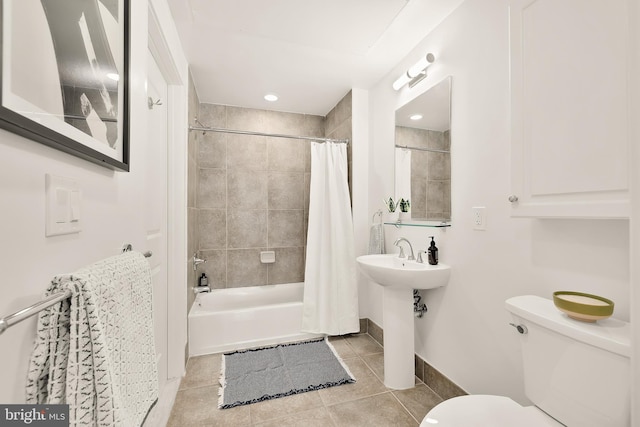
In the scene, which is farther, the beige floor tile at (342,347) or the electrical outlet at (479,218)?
the beige floor tile at (342,347)

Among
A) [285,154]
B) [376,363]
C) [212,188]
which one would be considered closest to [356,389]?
[376,363]

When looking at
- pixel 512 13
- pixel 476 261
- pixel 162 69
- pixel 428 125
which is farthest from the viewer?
pixel 428 125

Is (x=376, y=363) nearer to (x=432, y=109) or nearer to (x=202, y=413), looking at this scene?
(x=202, y=413)

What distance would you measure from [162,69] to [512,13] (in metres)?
1.93

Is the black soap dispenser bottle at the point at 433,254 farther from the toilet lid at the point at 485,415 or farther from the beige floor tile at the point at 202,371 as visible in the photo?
the beige floor tile at the point at 202,371

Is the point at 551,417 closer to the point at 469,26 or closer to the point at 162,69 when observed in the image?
the point at 469,26

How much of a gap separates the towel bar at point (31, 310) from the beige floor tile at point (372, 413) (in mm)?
1556

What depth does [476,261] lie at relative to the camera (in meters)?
1.52

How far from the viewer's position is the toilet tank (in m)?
0.79

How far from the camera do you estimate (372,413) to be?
1617 millimetres

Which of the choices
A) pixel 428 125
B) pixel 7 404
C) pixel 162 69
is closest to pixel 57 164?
pixel 7 404

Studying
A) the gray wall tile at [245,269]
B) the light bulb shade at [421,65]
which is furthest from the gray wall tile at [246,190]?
the light bulb shade at [421,65]

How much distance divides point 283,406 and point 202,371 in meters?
0.76

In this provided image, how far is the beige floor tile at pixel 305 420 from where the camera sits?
5.05 ft
